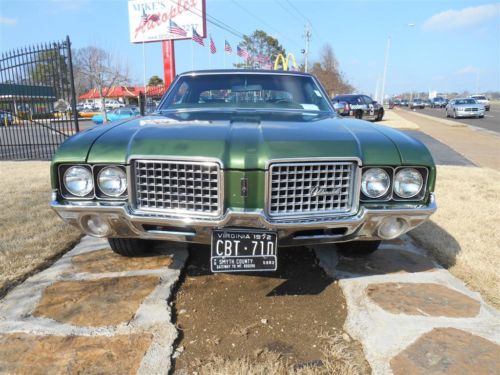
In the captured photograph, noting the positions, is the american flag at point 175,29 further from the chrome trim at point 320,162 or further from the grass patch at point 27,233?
the chrome trim at point 320,162

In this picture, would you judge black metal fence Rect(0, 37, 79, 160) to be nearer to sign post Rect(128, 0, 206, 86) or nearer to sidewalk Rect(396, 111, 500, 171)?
sidewalk Rect(396, 111, 500, 171)

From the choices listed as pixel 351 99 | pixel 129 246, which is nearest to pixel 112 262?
pixel 129 246

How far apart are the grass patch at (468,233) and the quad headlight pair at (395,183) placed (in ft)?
3.07

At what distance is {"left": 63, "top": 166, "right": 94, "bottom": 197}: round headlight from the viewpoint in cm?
230

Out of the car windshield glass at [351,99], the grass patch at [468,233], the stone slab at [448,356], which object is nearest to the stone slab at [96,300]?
the stone slab at [448,356]

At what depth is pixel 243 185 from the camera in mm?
2088

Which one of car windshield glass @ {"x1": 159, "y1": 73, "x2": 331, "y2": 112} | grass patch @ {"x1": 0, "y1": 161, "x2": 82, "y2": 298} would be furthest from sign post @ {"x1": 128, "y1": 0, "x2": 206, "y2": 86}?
car windshield glass @ {"x1": 159, "y1": 73, "x2": 331, "y2": 112}

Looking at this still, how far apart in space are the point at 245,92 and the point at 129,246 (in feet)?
5.52

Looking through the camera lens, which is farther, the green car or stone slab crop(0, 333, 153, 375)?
the green car

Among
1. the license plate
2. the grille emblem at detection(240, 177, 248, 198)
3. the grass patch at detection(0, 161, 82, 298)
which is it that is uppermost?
the grille emblem at detection(240, 177, 248, 198)

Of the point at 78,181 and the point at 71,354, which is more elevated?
the point at 78,181

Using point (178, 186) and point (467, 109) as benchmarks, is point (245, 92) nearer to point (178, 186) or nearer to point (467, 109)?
point (178, 186)

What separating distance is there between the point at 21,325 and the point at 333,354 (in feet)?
5.67

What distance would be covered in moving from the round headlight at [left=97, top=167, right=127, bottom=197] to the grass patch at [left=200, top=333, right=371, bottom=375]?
3.50 ft
